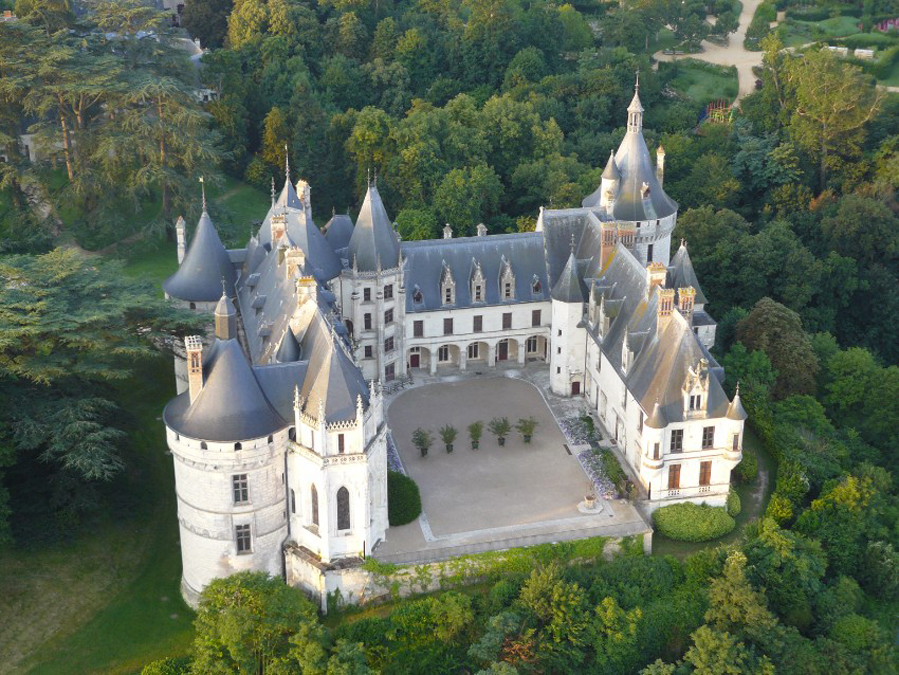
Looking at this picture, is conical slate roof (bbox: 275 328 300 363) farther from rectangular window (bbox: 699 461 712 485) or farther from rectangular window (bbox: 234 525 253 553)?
rectangular window (bbox: 699 461 712 485)

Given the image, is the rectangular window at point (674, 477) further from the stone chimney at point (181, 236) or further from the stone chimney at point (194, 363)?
the stone chimney at point (181, 236)

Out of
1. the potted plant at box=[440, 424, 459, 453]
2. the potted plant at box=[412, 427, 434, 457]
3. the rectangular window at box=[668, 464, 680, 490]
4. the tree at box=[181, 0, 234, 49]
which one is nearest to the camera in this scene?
the rectangular window at box=[668, 464, 680, 490]

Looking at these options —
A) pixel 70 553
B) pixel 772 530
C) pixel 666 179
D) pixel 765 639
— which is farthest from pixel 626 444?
pixel 666 179

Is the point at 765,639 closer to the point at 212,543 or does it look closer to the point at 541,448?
the point at 541,448

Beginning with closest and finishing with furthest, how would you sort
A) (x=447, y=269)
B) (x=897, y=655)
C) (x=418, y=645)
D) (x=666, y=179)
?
(x=418, y=645)
(x=897, y=655)
(x=447, y=269)
(x=666, y=179)

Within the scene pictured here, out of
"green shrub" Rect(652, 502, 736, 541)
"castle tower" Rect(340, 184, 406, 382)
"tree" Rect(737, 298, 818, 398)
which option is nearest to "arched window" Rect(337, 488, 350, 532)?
"green shrub" Rect(652, 502, 736, 541)
